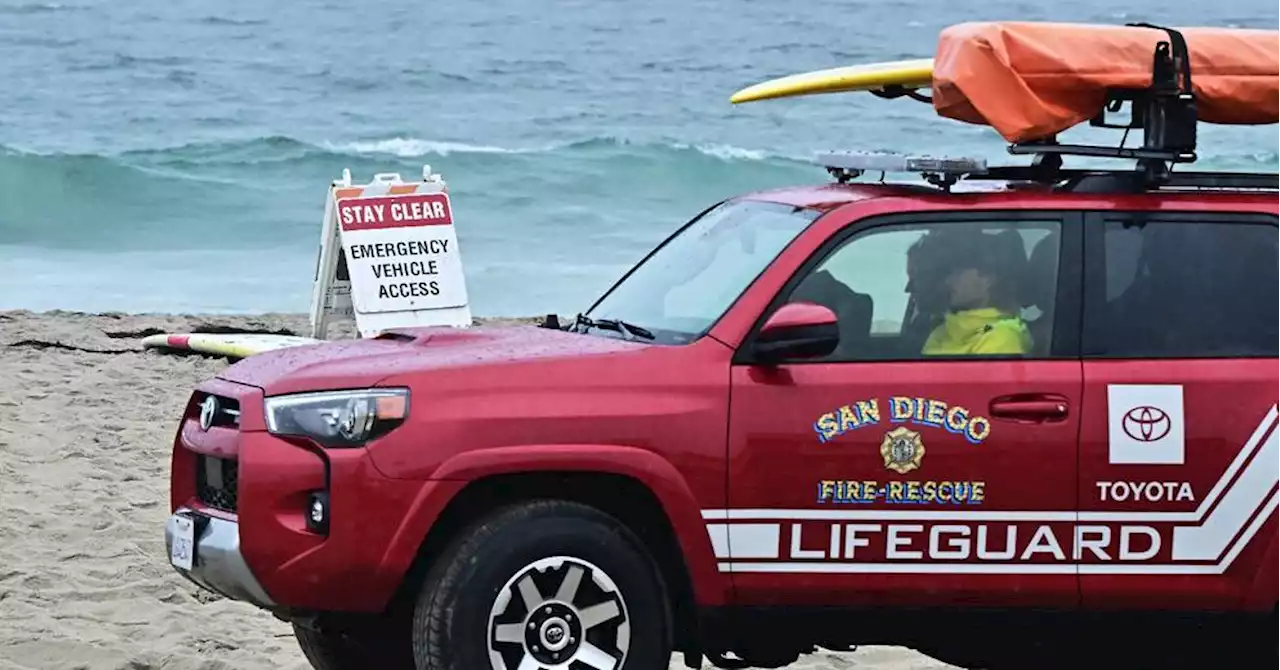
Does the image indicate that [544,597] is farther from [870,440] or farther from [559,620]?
[870,440]

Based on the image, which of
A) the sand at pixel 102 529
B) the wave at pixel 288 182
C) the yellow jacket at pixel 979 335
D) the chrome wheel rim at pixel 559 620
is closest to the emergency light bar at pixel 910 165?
the yellow jacket at pixel 979 335

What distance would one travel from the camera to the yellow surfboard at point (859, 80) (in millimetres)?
6555

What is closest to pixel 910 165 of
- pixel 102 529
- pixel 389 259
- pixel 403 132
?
pixel 102 529

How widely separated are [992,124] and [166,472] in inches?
228

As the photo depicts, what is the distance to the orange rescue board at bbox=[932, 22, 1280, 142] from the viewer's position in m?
6.03

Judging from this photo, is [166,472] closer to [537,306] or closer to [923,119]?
[537,306]

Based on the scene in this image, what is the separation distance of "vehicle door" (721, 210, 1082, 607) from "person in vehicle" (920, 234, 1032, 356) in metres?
0.07

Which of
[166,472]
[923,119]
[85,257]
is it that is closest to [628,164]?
[923,119]

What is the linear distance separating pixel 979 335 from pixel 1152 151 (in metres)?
0.76

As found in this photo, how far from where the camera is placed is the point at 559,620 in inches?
227

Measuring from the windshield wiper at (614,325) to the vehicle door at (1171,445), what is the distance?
1.28 meters

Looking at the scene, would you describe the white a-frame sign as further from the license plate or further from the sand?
the license plate

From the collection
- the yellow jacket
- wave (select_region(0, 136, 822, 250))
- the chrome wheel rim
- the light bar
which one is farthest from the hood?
wave (select_region(0, 136, 822, 250))

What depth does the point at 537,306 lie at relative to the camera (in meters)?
20.4
